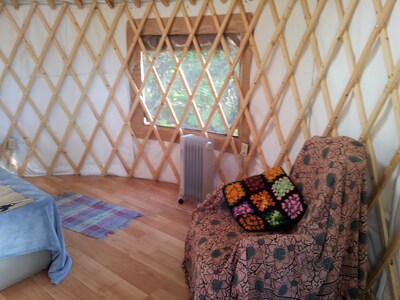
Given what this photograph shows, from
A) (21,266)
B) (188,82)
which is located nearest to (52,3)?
(188,82)

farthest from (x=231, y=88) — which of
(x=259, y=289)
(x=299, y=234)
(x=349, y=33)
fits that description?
(x=259, y=289)

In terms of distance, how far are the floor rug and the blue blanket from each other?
39 cm

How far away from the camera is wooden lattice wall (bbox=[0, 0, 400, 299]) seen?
1624 millimetres

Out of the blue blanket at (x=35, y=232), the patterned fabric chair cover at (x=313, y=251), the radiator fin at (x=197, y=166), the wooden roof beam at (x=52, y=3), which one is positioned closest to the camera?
the patterned fabric chair cover at (x=313, y=251)

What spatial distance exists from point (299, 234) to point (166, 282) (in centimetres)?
82

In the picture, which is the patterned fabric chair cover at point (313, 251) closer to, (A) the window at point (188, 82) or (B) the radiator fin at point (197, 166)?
(B) the radiator fin at point (197, 166)

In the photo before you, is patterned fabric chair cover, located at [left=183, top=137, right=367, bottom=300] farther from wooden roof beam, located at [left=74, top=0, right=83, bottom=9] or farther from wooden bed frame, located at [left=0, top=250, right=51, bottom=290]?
wooden roof beam, located at [left=74, top=0, right=83, bottom=9]

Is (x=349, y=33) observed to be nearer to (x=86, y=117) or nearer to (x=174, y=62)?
(x=174, y=62)

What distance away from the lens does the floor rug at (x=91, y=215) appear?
2.23 meters

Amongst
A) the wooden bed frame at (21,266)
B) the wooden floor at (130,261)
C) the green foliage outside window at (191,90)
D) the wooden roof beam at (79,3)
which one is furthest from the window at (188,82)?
the wooden bed frame at (21,266)

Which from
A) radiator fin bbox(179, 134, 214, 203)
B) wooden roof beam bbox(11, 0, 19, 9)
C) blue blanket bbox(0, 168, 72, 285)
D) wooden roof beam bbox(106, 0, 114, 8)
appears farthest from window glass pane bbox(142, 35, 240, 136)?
blue blanket bbox(0, 168, 72, 285)

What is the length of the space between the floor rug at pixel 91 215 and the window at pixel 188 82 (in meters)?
0.81

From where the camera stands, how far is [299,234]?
1320mm

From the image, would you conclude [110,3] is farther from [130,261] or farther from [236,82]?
[130,261]
